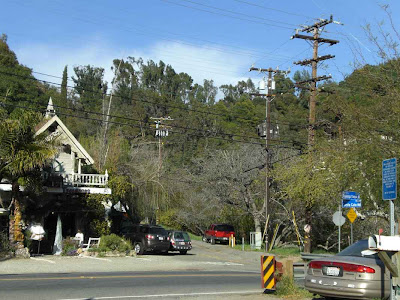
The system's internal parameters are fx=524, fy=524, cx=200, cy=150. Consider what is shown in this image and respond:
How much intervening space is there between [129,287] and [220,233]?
93.4 ft

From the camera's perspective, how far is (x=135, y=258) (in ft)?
89.7

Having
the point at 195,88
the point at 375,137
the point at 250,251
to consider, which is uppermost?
the point at 195,88

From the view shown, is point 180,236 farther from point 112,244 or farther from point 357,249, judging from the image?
point 357,249

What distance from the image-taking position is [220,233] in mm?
42750

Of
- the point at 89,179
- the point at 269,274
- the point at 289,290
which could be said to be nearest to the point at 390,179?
the point at 289,290

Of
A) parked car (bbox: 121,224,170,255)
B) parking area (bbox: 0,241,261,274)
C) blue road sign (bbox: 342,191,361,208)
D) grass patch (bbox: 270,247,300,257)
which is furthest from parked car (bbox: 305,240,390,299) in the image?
grass patch (bbox: 270,247,300,257)

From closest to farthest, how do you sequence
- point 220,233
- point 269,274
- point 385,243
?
point 385,243 → point 269,274 → point 220,233

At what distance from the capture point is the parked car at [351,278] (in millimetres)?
10398

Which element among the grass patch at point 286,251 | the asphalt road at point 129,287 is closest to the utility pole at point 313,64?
the grass patch at point 286,251

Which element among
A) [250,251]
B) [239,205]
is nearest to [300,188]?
[250,251]

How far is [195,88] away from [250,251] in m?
63.5

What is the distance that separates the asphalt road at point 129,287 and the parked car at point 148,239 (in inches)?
479

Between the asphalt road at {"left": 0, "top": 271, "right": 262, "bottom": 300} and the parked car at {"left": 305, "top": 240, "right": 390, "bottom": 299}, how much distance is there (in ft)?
9.69

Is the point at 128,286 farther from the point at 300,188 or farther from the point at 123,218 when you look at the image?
the point at 123,218
